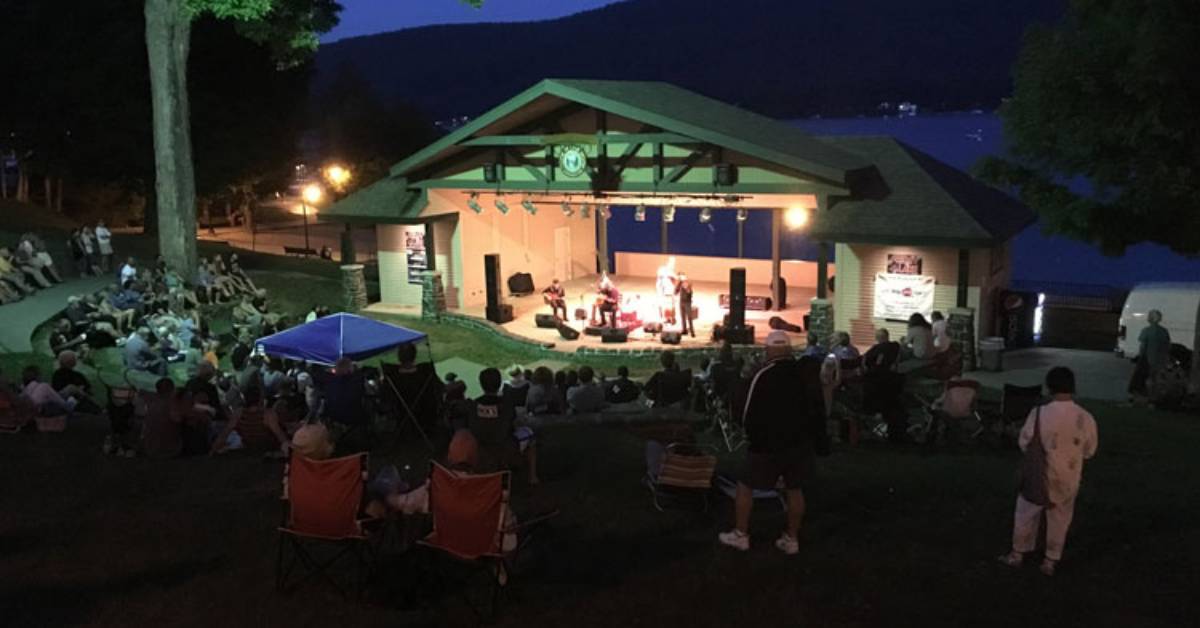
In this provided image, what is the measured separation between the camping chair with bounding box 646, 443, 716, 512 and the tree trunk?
1750 cm

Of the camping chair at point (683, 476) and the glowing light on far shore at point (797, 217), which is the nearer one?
the camping chair at point (683, 476)

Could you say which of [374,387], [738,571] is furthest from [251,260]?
[738,571]

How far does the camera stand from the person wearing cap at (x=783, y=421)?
21.3ft

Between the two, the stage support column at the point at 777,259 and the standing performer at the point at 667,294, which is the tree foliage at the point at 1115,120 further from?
the stage support column at the point at 777,259

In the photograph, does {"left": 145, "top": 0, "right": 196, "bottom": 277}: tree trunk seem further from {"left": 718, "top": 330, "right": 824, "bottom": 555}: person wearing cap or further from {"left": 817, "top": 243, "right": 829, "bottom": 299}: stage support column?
{"left": 718, "top": 330, "right": 824, "bottom": 555}: person wearing cap

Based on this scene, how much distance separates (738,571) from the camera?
22.2 feet

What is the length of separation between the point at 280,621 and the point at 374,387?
5.47 m

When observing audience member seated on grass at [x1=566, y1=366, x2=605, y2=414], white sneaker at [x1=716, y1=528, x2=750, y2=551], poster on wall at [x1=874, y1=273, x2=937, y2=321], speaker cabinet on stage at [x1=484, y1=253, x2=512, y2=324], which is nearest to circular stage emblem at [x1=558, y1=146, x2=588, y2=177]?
speaker cabinet on stage at [x1=484, y1=253, x2=512, y2=324]

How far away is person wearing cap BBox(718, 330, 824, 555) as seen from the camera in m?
6.50

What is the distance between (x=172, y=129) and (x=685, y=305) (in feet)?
38.9

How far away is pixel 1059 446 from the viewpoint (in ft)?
20.8

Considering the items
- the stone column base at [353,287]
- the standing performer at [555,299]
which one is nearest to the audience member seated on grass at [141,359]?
the standing performer at [555,299]

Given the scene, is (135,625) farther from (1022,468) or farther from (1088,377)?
(1088,377)

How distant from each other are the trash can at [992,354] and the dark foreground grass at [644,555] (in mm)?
7768
